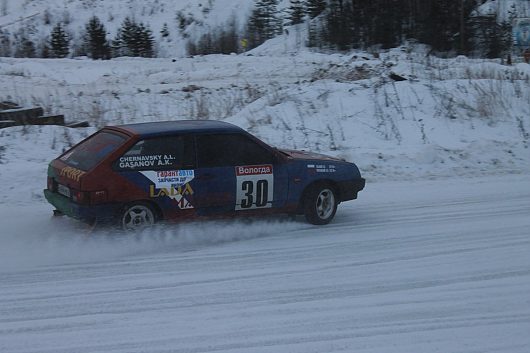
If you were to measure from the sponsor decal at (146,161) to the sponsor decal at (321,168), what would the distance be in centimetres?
189

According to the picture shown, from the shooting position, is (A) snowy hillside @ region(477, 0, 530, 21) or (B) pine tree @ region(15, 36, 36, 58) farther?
(A) snowy hillside @ region(477, 0, 530, 21)

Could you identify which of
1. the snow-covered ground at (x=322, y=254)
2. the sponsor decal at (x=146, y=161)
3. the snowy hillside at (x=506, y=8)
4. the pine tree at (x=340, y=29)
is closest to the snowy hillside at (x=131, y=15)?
the pine tree at (x=340, y=29)

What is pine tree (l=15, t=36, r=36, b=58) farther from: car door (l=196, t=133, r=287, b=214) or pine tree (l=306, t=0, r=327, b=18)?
car door (l=196, t=133, r=287, b=214)

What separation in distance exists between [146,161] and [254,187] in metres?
1.38

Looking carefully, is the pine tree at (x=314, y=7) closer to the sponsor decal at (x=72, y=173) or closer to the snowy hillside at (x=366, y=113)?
the snowy hillside at (x=366, y=113)

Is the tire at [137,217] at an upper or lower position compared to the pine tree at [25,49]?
lower

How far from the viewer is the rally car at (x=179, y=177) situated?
6.95 metres

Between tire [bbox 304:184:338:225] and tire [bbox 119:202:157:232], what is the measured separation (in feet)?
6.92

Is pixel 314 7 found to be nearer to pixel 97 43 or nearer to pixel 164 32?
pixel 164 32

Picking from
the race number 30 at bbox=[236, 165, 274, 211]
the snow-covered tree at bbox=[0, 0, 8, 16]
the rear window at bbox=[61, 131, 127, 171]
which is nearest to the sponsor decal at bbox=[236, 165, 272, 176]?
the race number 30 at bbox=[236, 165, 274, 211]

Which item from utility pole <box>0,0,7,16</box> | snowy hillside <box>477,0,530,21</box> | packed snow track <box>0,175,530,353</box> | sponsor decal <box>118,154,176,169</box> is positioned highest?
utility pole <box>0,0,7,16</box>

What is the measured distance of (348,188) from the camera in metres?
8.50

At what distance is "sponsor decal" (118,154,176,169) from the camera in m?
7.04

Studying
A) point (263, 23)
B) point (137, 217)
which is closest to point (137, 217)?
point (137, 217)
